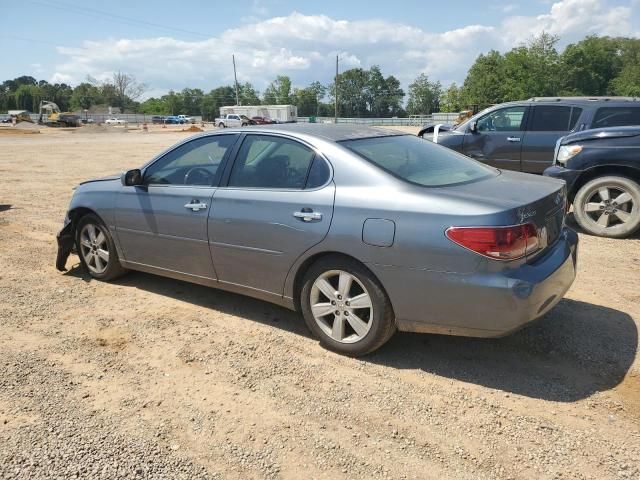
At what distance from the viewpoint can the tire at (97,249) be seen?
16.6 ft

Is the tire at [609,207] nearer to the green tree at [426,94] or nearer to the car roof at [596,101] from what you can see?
the car roof at [596,101]

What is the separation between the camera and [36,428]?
2885mm

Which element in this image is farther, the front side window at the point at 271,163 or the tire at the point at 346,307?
the front side window at the point at 271,163

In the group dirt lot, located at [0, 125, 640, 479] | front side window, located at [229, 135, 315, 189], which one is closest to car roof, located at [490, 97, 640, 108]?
dirt lot, located at [0, 125, 640, 479]

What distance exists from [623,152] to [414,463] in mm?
5421

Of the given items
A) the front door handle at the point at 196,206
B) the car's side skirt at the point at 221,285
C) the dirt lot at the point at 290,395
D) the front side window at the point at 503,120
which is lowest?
the dirt lot at the point at 290,395

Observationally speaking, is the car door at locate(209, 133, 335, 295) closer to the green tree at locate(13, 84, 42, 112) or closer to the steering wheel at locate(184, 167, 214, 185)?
the steering wheel at locate(184, 167, 214, 185)

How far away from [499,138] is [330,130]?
19.7 ft

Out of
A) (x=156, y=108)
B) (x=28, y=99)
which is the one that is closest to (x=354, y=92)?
(x=156, y=108)

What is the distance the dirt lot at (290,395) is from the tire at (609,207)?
1.95 meters

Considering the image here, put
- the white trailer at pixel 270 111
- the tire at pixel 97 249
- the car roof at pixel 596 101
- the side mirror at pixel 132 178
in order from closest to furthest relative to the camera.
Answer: the side mirror at pixel 132 178 → the tire at pixel 97 249 → the car roof at pixel 596 101 → the white trailer at pixel 270 111

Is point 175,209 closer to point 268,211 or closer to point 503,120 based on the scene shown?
point 268,211

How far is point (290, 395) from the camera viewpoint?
Result: 10.4 ft

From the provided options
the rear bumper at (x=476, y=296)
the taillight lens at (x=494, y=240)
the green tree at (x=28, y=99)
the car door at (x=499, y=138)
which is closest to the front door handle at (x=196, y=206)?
the rear bumper at (x=476, y=296)
